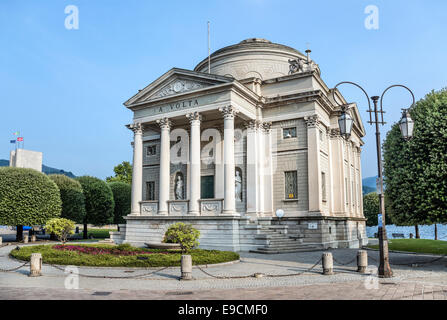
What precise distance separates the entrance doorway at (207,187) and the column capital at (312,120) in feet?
31.7

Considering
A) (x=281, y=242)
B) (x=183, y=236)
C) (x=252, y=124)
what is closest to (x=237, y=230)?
(x=281, y=242)

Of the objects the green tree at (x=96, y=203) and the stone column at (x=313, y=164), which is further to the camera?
the green tree at (x=96, y=203)

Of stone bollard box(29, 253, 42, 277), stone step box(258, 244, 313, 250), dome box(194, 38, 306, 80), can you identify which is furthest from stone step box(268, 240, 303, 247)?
dome box(194, 38, 306, 80)

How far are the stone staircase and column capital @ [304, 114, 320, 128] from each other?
322 inches

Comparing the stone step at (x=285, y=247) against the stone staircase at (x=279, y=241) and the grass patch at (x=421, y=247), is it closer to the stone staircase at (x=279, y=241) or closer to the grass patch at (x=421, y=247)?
the stone staircase at (x=279, y=241)

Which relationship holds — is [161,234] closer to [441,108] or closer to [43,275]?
[43,275]

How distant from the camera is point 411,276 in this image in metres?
14.5

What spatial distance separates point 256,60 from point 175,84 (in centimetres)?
942

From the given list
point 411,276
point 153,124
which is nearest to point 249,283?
point 411,276

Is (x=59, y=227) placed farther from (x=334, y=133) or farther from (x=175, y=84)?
(x=334, y=133)

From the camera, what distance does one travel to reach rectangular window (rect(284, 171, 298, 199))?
2945cm

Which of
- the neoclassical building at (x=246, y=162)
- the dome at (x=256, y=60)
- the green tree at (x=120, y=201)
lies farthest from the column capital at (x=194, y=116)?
the green tree at (x=120, y=201)

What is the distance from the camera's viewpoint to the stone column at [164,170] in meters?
29.2
